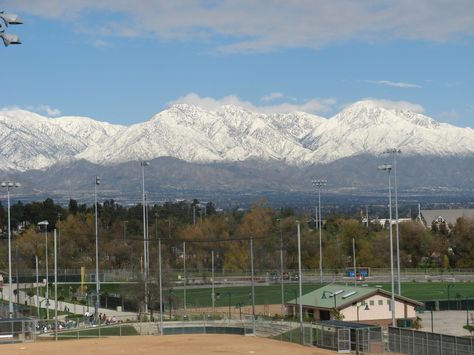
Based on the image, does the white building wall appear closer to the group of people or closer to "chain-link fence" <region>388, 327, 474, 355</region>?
the group of people

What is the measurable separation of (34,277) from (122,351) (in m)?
57.6

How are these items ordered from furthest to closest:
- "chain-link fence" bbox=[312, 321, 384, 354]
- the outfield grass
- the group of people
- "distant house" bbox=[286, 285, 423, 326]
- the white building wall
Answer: the outfield grass, the group of people, the white building wall, "distant house" bbox=[286, 285, 423, 326], "chain-link fence" bbox=[312, 321, 384, 354]

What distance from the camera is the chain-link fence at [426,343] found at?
1759 inches

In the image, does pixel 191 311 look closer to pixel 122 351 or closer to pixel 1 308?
pixel 1 308

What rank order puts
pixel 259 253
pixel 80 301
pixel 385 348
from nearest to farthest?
pixel 385 348
pixel 80 301
pixel 259 253

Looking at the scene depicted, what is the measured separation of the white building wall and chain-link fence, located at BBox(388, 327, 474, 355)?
19942mm

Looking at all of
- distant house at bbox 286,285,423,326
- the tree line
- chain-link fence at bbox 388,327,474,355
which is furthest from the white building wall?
the tree line

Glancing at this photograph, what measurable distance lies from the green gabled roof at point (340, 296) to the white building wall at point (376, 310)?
1.98ft

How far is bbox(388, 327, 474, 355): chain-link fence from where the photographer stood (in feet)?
147

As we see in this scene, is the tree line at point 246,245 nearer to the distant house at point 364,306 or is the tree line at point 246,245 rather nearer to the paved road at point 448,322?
the paved road at point 448,322

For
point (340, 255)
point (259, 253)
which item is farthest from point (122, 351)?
point (340, 255)

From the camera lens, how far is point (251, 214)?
14975 centimetres

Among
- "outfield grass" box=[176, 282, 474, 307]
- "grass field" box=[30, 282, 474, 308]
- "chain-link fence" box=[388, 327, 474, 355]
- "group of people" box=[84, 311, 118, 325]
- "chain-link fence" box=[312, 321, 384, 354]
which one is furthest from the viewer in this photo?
"outfield grass" box=[176, 282, 474, 307]

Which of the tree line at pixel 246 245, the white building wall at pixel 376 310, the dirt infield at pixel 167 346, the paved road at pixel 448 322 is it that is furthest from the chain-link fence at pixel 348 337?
the tree line at pixel 246 245
